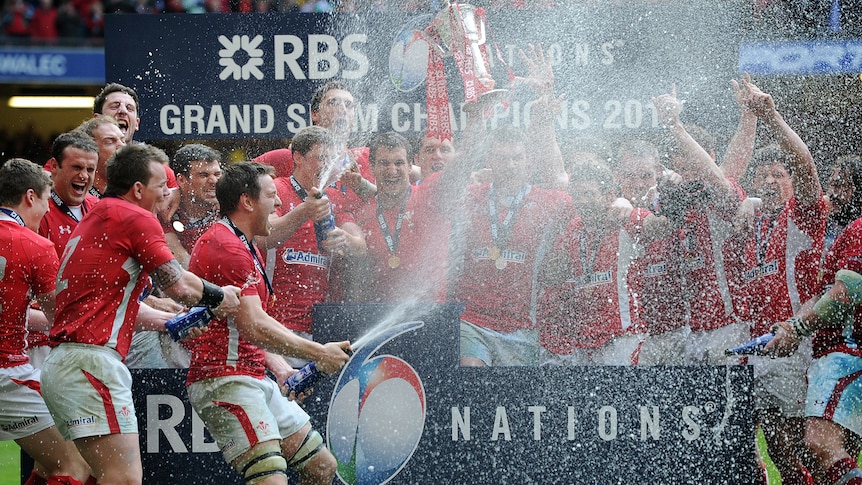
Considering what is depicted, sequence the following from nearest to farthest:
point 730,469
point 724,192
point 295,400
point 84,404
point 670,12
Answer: point 84,404, point 295,400, point 730,469, point 724,192, point 670,12

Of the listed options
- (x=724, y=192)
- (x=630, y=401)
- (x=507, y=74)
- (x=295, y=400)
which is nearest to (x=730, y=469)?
(x=630, y=401)

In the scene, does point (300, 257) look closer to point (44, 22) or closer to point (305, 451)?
point (305, 451)

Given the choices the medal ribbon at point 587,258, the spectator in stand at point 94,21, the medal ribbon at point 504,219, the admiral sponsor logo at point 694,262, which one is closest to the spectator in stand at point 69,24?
the spectator in stand at point 94,21

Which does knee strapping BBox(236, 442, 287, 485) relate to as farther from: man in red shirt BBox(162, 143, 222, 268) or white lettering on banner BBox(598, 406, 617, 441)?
man in red shirt BBox(162, 143, 222, 268)

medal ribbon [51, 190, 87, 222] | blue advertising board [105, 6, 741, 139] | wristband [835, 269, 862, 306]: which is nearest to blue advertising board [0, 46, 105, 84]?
blue advertising board [105, 6, 741, 139]

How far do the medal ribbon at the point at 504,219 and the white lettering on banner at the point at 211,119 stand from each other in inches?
60.9

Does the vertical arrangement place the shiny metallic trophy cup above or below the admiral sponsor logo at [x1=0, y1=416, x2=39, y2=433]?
above

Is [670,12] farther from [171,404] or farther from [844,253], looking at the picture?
[171,404]

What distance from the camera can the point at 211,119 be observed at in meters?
6.85

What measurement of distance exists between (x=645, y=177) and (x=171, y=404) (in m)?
3.22

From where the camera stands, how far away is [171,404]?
5.77m

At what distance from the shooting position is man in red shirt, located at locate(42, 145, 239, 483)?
4.62 m

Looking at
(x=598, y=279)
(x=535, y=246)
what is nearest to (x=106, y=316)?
(x=535, y=246)

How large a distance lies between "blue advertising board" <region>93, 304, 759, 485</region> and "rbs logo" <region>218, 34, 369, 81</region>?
183 cm
